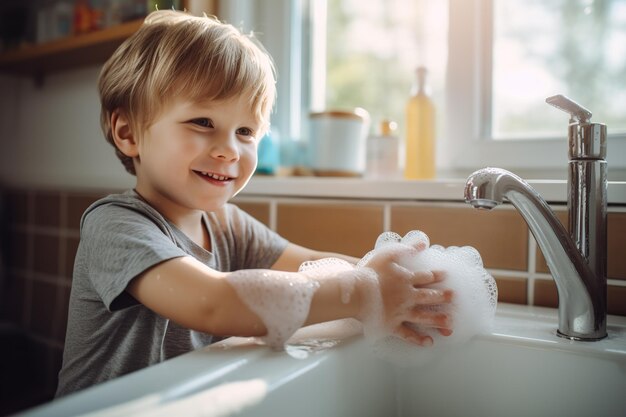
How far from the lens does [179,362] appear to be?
503mm

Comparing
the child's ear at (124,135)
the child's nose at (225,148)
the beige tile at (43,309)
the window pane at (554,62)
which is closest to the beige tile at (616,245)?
the window pane at (554,62)

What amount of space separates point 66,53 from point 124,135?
77 centimetres

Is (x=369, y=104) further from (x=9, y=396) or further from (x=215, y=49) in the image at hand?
(x=9, y=396)

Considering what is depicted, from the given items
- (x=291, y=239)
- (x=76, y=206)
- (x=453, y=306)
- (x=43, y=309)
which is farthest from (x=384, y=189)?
(x=43, y=309)

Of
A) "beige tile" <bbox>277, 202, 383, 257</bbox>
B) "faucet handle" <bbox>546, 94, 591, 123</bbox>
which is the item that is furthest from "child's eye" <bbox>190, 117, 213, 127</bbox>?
"faucet handle" <bbox>546, 94, 591, 123</bbox>

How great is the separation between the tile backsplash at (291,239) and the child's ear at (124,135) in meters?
0.35

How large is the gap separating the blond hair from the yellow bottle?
12.5 inches

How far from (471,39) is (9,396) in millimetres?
1446

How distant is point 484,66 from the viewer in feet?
3.45

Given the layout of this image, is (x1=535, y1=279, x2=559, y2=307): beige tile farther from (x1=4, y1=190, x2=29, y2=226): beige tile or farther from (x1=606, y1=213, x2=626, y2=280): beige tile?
(x1=4, y1=190, x2=29, y2=226): beige tile

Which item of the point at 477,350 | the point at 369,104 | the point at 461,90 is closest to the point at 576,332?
the point at 477,350

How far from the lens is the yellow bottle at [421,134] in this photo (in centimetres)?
102

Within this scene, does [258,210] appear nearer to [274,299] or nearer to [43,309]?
[274,299]

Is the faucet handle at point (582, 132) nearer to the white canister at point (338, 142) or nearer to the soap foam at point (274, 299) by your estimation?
the soap foam at point (274, 299)
